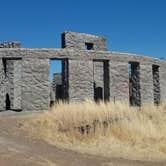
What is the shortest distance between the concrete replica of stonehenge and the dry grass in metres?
5.18

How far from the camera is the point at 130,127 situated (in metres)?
11.0

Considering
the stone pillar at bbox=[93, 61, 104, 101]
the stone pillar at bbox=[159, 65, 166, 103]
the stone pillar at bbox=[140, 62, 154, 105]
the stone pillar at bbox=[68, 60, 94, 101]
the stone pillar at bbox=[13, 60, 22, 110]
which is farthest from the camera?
the stone pillar at bbox=[93, 61, 104, 101]

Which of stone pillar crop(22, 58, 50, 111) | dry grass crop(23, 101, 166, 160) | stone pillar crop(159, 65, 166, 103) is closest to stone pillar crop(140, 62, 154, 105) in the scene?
stone pillar crop(159, 65, 166, 103)

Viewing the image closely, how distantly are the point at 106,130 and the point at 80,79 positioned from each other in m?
8.93

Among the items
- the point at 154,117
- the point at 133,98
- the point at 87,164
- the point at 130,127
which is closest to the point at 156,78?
the point at 133,98

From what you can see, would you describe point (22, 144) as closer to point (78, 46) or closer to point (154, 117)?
point (154, 117)

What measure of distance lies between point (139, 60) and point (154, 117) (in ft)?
28.2

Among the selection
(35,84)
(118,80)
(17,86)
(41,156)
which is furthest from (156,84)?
(41,156)

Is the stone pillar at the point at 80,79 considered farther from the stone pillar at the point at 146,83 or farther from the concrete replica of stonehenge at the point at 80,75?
the stone pillar at the point at 146,83

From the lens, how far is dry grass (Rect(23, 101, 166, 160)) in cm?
959

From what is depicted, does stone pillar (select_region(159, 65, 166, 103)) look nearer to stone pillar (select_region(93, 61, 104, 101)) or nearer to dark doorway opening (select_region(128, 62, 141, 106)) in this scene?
dark doorway opening (select_region(128, 62, 141, 106))

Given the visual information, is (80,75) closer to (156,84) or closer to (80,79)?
(80,79)

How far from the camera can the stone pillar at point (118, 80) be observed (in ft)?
66.9

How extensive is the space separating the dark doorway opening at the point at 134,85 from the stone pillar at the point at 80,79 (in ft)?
10.3
